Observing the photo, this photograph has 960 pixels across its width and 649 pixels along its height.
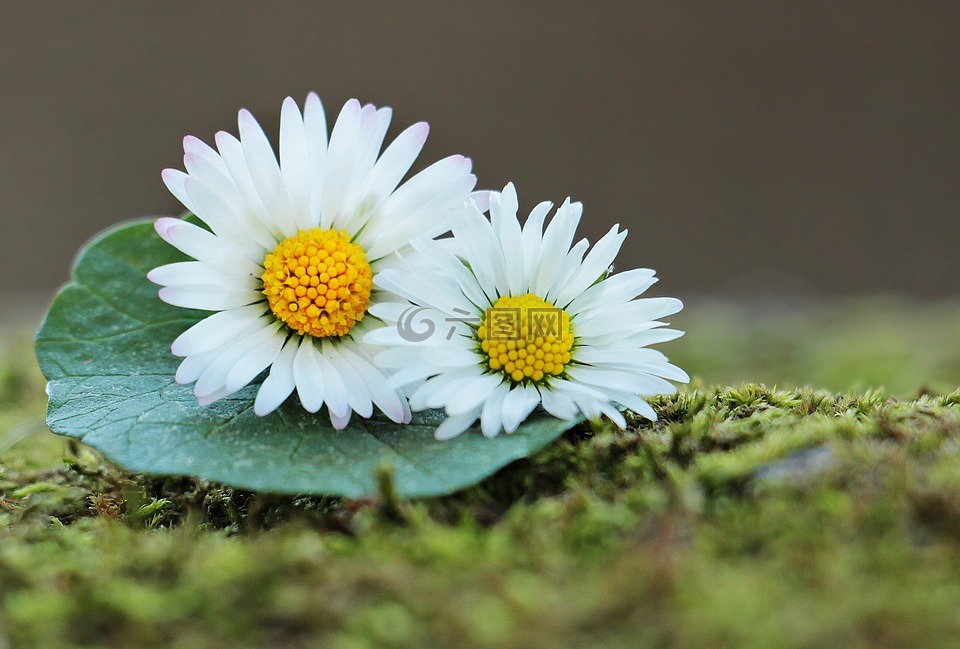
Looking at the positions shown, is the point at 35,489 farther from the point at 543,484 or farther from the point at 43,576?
the point at 543,484

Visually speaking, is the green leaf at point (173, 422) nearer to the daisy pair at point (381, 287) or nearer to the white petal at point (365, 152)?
the daisy pair at point (381, 287)

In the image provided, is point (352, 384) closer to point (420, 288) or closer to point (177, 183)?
point (420, 288)

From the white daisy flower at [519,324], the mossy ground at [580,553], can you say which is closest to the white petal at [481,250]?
the white daisy flower at [519,324]

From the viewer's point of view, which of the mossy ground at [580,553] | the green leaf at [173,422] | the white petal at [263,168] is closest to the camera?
the mossy ground at [580,553]

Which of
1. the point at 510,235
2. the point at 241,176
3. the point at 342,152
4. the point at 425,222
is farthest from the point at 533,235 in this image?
the point at 241,176

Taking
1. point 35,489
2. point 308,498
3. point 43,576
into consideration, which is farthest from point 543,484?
point 35,489

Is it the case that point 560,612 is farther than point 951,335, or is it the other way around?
point 951,335
